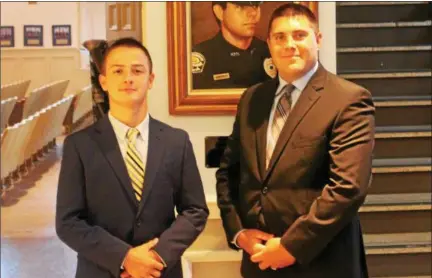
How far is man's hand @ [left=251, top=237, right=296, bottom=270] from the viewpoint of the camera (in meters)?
2.03

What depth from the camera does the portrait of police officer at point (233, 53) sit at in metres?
2.67

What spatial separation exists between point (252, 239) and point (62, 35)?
908 cm

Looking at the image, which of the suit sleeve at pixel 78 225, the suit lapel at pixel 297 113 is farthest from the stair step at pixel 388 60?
the suit sleeve at pixel 78 225

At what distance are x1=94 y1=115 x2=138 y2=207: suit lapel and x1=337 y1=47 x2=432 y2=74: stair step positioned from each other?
275cm

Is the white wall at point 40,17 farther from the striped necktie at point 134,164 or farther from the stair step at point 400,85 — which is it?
the striped necktie at point 134,164

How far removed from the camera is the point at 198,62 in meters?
2.70

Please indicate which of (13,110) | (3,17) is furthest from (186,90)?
(3,17)

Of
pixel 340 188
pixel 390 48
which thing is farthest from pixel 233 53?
pixel 390 48

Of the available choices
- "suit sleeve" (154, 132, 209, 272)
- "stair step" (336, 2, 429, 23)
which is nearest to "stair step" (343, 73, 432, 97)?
"stair step" (336, 2, 429, 23)

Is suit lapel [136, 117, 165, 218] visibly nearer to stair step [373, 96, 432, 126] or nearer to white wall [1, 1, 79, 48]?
stair step [373, 96, 432, 126]

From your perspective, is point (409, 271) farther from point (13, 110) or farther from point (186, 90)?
point (13, 110)

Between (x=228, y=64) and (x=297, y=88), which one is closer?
(x=297, y=88)

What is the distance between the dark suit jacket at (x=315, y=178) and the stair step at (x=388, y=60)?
2.45 meters

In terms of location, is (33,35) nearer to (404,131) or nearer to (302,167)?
(404,131)
